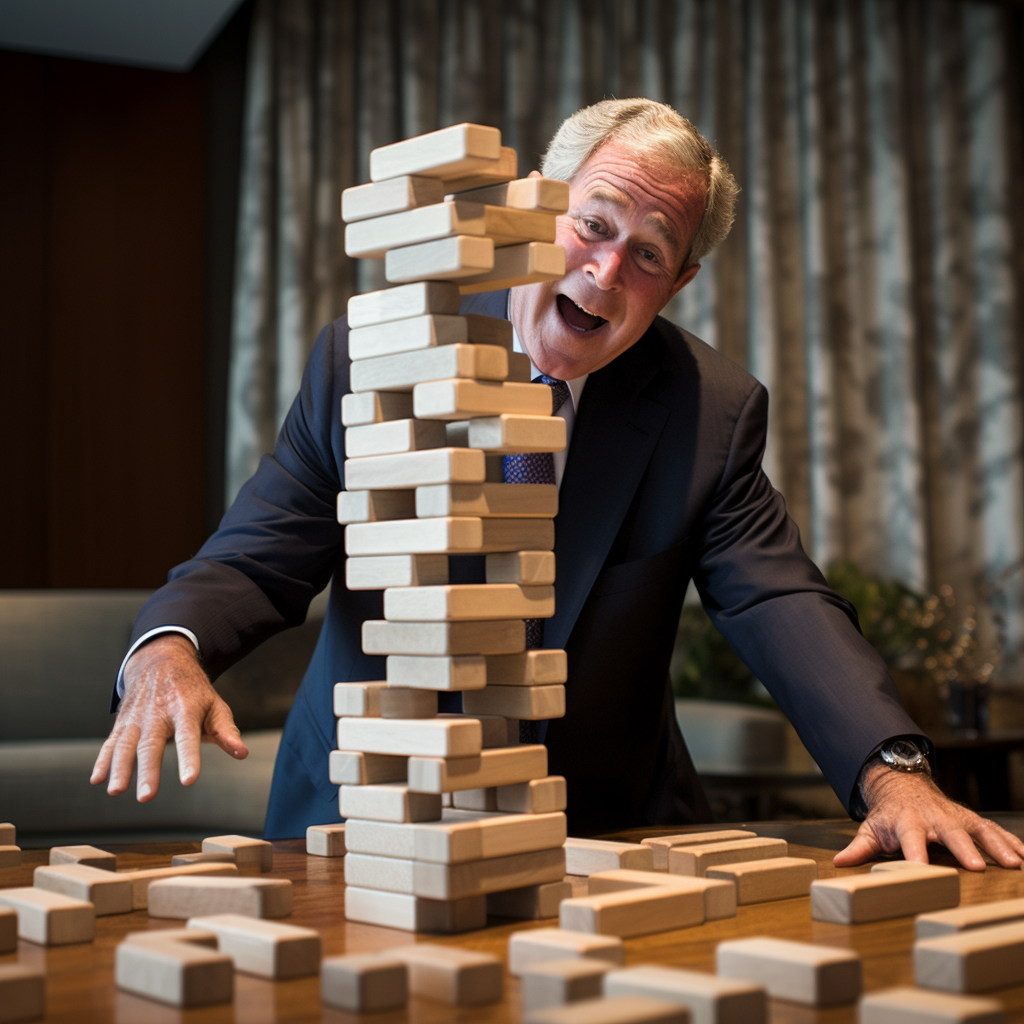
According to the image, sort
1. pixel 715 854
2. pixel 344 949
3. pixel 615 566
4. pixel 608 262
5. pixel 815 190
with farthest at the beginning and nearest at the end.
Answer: pixel 815 190 < pixel 615 566 < pixel 608 262 < pixel 715 854 < pixel 344 949

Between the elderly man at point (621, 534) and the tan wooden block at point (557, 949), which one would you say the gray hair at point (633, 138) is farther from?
the tan wooden block at point (557, 949)

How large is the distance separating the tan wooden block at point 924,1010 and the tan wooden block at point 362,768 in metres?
0.49

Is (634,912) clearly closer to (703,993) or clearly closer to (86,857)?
(703,993)

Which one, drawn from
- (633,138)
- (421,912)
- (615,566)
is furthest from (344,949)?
(633,138)

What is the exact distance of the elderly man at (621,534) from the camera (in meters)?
1.73

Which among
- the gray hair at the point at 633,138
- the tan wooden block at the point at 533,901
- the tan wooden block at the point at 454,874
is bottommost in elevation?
the tan wooden block at the point at 533,901

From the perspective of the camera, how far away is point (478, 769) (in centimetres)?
106

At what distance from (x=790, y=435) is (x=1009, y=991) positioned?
5149 mm

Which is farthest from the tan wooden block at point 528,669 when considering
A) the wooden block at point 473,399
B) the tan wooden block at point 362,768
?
the wooden block at point 473,399

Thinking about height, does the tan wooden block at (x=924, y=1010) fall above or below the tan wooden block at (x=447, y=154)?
below

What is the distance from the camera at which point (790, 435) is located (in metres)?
5.89

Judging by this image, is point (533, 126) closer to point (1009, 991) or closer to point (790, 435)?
point (790, 435)

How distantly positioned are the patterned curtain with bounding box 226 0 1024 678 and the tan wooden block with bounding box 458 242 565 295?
415 cm

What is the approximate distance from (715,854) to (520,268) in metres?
0.61
